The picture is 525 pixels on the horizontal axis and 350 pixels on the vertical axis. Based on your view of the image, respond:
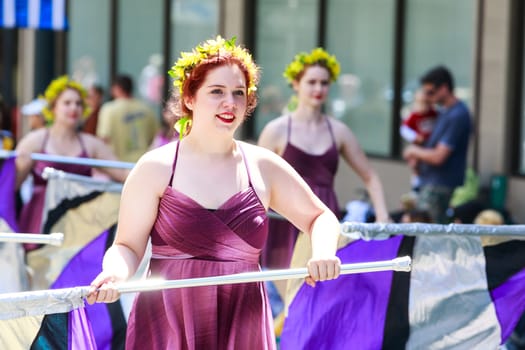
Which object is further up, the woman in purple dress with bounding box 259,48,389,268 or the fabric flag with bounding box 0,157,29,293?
the woman in purple dress with bounding box 259,48,389,268

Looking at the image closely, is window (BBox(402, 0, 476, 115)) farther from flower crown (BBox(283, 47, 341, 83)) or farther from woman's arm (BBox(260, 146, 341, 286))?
woman's arm (BBox(260, 146, 341, 286))

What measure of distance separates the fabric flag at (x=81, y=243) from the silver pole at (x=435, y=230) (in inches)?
59.4

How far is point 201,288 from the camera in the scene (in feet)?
14.3

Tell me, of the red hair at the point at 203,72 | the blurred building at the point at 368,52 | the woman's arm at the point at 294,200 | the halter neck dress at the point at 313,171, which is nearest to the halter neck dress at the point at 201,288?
the woman's arm at the point at 294,200

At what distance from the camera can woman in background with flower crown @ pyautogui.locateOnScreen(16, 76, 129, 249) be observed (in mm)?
9031

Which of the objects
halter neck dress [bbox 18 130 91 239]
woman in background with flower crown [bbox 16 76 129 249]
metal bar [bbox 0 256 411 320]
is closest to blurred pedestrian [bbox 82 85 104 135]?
woman in background with flower crown [bbox 16 76 129 249]

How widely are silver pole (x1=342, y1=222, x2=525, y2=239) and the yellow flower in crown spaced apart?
1072 mm

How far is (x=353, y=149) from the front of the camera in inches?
320

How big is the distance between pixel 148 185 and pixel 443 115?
6650 mm

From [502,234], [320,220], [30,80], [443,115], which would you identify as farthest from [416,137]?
[30,80]

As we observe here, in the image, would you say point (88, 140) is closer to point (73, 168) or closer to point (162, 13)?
point (73, 168)

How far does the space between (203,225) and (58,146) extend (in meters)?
5.26

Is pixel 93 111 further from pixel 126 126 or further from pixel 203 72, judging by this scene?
pixel 203 72

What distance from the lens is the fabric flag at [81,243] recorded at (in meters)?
6.43
